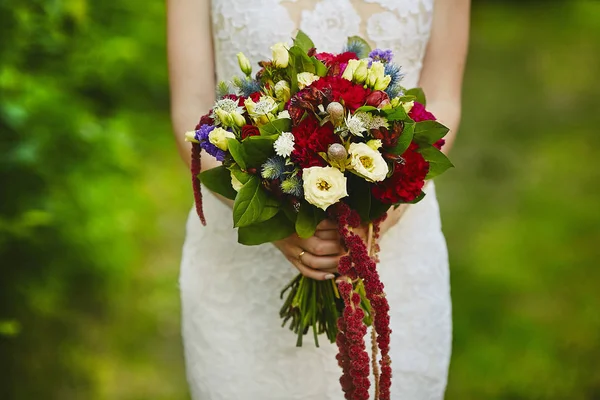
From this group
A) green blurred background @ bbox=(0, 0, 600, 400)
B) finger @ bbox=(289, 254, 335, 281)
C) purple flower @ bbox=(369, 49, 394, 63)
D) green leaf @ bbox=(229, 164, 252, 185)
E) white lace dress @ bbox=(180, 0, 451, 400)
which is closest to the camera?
green leaf @ bbox=(229, 164, 252, 185)

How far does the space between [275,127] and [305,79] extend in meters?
0.14

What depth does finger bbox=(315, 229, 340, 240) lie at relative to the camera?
1.77 meters

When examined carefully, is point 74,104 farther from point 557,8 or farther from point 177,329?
point 557,8

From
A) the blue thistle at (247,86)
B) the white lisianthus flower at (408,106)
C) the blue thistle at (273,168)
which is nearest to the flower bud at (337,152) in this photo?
the blue thistle at (273,168)

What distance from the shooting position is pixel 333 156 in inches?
58.0

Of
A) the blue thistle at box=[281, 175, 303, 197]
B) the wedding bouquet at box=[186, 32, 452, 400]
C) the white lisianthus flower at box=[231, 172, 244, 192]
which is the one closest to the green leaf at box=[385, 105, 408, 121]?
the wedding bouquet at box=[186, 32, 452, 400]

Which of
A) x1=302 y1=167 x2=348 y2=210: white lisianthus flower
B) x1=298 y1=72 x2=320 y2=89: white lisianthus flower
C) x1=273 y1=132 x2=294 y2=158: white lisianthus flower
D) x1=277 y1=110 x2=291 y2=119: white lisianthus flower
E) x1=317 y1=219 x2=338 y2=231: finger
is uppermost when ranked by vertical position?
x1=298 y1=72 x2=320 y2=89: white lisianthus flower

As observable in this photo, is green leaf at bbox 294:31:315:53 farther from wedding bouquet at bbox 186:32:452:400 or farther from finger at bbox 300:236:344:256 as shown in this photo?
finger at bbox 300:236:344:256

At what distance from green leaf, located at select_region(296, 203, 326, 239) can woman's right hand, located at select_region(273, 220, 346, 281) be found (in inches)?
3.1

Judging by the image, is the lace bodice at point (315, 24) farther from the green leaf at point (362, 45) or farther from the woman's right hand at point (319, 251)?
the woman's right hand at point (319, 251)

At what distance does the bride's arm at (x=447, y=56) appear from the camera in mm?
2121

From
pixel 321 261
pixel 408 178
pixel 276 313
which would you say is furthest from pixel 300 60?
pixel 276 313

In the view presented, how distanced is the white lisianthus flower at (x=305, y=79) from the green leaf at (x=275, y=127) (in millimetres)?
92

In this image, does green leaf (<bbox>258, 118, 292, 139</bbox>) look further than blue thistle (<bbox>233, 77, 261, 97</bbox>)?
No
